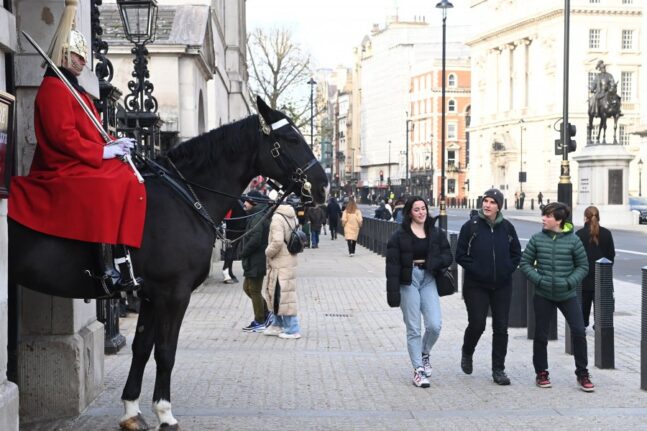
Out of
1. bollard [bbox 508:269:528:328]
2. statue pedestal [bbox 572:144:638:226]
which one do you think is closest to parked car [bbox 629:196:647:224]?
statue pedestal [bbox 572:144:638:226]

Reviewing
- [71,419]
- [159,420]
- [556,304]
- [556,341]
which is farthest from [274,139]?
[556,341]

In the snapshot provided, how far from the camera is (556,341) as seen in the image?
1211 cm

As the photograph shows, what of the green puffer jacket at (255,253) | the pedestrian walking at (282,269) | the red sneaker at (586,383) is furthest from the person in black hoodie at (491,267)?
the green puffer jacket at (255,253)

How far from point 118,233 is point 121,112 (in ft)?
24.3

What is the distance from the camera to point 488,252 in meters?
9.31

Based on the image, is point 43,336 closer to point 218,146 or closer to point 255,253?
point 218,146

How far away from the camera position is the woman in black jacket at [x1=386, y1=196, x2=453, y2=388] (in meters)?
9.16

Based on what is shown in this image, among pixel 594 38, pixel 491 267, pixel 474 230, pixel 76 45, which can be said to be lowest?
pixel 491 267

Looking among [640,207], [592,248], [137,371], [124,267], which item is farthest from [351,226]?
[640,207]

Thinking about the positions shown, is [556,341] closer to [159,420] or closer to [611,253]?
[611,253]

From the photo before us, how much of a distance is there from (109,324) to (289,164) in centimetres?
467

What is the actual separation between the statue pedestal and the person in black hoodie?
3750 cm

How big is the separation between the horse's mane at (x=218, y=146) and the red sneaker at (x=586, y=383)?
154 inches

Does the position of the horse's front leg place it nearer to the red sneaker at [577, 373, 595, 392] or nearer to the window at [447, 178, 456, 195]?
the red sneaker at [577, 373, 595, 392]
